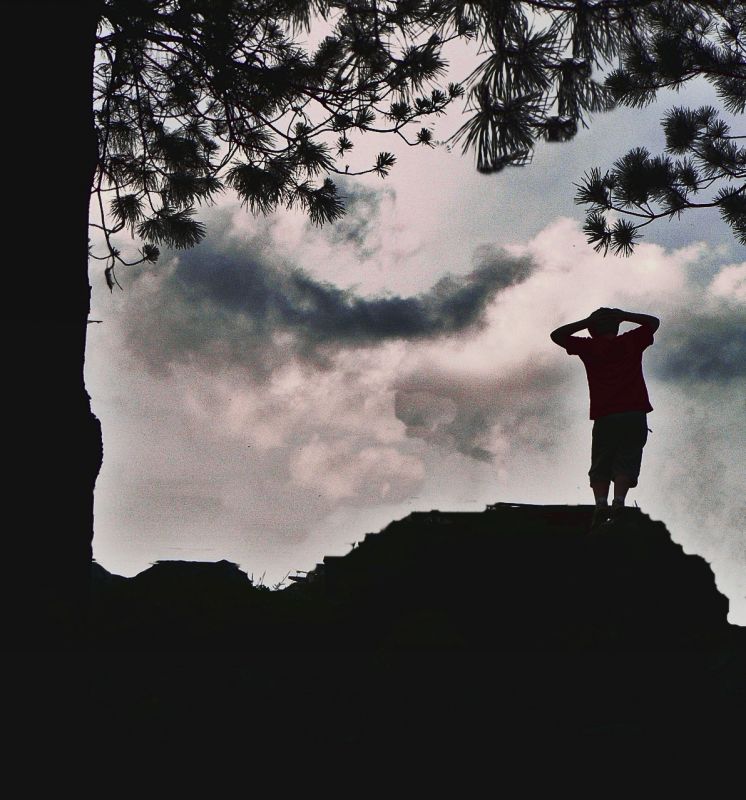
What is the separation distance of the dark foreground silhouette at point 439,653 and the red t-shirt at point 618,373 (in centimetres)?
161

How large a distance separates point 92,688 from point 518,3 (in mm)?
4554

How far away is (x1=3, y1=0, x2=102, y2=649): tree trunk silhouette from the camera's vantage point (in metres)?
3.79

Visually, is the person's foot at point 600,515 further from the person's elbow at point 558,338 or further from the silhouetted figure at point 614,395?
the person's elbow at point 558,338

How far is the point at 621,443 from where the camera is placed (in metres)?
5.77

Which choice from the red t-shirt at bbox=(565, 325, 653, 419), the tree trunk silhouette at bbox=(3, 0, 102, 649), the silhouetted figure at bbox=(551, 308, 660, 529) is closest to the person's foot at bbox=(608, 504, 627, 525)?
the silhouetted figure at bbox=(551, 308, 660, 529)

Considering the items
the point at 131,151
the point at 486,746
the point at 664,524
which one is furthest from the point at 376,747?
the point at 131,151

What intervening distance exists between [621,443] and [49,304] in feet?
13.3

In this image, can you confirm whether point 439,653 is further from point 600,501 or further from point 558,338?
point 558,338

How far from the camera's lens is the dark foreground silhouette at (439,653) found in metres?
3.18

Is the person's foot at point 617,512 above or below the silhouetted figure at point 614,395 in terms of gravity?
below

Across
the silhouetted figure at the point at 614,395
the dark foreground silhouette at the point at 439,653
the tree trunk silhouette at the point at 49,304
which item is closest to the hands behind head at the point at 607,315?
the silhouetted figure at the point at 614,395

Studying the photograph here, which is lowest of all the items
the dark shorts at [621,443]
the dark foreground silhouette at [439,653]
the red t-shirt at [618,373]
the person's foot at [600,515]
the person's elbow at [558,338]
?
the dark foreground silhouette at [439,653]

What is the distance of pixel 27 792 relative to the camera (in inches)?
116

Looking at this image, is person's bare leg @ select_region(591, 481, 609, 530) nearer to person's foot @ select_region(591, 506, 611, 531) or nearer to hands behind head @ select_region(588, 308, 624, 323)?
person's foot @ select_region(591, 506, 611, 531)
